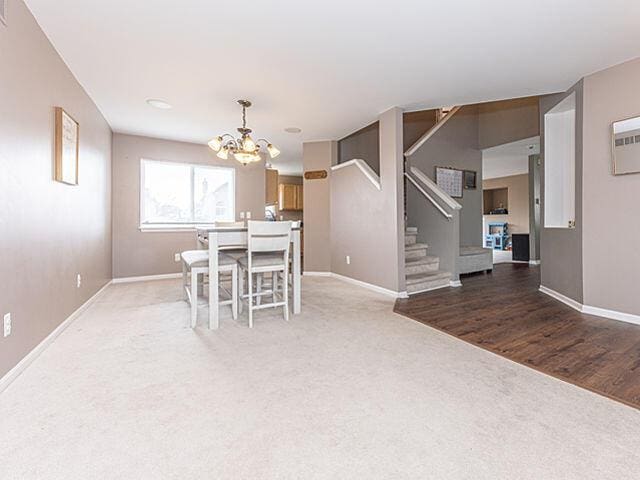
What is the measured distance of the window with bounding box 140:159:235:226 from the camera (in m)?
5.30

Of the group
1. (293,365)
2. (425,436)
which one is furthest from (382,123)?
(425,436)

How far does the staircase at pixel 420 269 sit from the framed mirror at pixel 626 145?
7.39ft

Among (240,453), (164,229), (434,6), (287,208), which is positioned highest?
(434,6)

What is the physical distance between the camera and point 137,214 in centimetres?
516

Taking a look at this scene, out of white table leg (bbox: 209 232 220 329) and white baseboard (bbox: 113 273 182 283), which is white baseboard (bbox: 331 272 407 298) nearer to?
white table leg (bbox: 209 232 220 329)

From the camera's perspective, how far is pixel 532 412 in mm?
1511

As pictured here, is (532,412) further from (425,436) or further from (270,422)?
(270,422)

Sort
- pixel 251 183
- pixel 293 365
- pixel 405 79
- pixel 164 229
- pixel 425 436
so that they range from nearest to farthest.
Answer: pixel 425 436 < pixel 293 365 < pixel 405 79 < pixel 164 229 < pixel 251 183

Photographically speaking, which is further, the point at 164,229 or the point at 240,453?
the point at 164,229

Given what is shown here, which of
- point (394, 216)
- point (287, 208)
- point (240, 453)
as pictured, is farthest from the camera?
point (287, 208)

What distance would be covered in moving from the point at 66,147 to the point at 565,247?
512 cm

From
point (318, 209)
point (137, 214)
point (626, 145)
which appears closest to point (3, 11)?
point (137, 214)

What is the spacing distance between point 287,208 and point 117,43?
6.09 metres

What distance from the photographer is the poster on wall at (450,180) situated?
6004 mm
